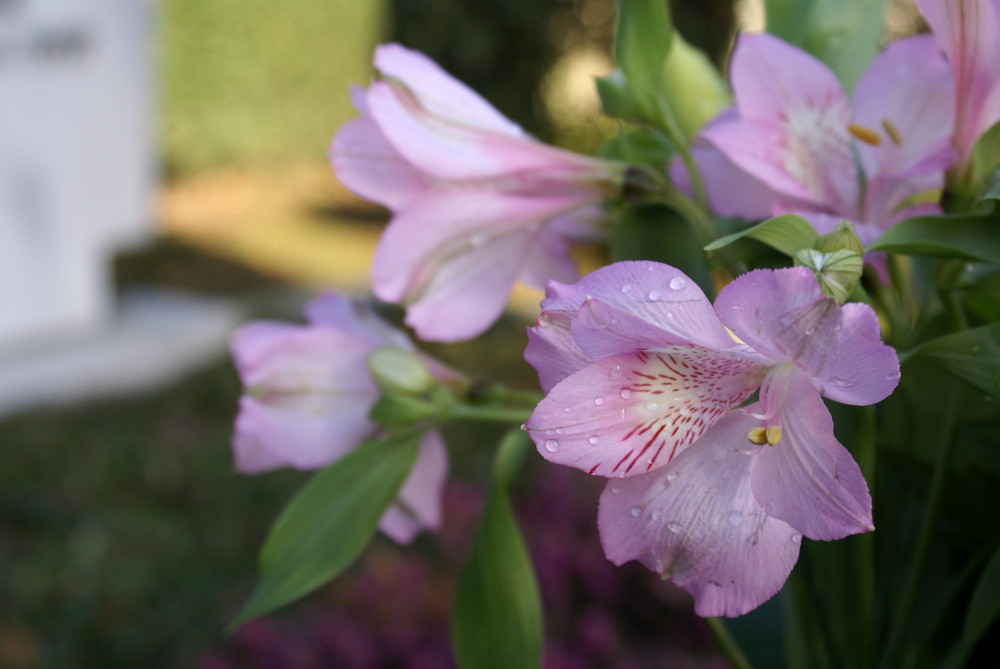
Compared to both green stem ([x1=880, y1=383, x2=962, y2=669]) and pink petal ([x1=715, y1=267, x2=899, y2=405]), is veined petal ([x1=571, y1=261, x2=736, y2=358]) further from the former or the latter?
green stem ([x1=880, y1=383, x2=962, y2=669])

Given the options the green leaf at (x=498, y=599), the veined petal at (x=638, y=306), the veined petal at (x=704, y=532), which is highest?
the veined petal at (x=638, y=306)

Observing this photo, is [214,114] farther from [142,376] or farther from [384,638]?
[384,638]

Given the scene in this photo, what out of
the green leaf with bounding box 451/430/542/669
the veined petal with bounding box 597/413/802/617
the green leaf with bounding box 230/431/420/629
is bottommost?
the green leaf with bounding box 451/430/542/669

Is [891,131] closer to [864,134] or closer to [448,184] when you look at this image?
[864,134]


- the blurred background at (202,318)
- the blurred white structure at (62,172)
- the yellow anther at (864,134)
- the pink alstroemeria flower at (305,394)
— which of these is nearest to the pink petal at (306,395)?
the pink alstroemeria flower at (305,394)

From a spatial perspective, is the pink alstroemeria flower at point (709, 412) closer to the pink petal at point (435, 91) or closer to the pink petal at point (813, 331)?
the pink petal at point (813, 331)

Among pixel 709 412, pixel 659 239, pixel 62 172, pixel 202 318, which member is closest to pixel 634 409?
pixel 709 412

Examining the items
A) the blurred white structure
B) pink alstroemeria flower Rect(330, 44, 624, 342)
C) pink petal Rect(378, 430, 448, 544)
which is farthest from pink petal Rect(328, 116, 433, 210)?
the blurred white structure
